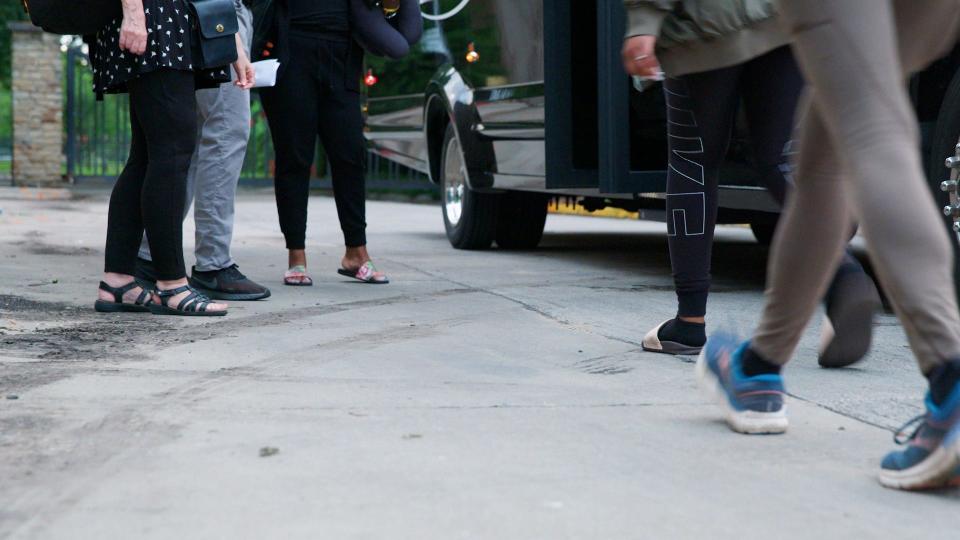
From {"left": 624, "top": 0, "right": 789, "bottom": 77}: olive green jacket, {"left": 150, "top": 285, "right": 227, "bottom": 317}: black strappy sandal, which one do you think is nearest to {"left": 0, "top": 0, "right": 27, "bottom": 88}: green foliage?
{"left": 150, "top": 285, "right": 227, "bottom": 317}: black strappy sandal

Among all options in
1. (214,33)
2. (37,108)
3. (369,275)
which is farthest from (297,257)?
(37,108)

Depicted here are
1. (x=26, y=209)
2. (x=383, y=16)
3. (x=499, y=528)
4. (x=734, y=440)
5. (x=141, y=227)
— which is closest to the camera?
(x=499, y=528)

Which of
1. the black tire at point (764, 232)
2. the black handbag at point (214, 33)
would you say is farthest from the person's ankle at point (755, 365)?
the black tire at point (764, 232)

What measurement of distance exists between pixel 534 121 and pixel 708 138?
9.59 ft

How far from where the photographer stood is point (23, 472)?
8.45ft

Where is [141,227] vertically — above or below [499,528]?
above

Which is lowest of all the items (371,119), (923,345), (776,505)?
(776,505)

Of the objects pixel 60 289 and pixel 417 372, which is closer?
pixel 417 372

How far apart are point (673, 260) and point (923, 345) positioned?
1.75 meters

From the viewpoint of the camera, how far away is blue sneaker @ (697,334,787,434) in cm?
292

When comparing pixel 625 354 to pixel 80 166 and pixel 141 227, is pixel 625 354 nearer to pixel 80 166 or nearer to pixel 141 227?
pixel 141 227

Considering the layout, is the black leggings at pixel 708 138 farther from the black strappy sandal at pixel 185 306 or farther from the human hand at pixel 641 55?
the black strappy sandal at pixel 185 306

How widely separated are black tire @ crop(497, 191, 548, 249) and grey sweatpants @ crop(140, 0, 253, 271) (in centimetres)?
283


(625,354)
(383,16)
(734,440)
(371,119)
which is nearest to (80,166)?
(371,119)
